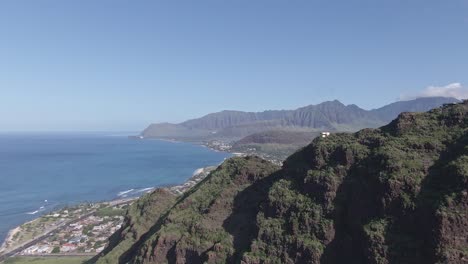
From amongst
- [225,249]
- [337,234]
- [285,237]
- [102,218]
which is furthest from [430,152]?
[102,218]

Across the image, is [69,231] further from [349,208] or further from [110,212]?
[349,208]

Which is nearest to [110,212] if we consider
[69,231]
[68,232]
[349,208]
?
[69,231]

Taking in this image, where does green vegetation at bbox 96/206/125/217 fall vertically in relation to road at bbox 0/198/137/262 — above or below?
above

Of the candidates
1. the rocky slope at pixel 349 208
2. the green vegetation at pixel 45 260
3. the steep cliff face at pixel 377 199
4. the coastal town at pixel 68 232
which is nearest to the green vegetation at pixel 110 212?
the coastal town at pixel 68 232

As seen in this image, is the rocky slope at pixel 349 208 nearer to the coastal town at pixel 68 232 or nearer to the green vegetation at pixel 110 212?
the coastal town at pixel 68 232

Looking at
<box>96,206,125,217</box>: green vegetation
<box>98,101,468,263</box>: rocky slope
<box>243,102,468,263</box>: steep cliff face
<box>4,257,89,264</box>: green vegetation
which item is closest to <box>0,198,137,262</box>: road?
<box>96,206,125,217</box>: green vegetation

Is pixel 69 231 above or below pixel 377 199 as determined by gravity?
below

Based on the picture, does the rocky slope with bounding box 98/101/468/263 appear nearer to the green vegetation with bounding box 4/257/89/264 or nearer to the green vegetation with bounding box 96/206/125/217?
the green vegetation with bounding box 4/257/89/264

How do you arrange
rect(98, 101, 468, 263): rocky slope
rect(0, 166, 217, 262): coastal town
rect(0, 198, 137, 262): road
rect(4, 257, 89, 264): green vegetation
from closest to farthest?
rect(98, 101, 468, 263): rocky slope, rect(4, 257, 89, 264): green vegetation, rect(0, 198, 137, 262): road, rect(0, 166, 217, 262): coastal town

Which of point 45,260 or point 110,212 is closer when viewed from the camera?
point 45,260

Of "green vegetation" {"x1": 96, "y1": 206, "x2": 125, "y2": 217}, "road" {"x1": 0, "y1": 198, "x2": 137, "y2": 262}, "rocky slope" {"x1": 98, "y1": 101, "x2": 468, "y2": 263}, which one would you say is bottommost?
"road" {"x1": 0, "y1": 198, "x2": 137, "y2": 262}
